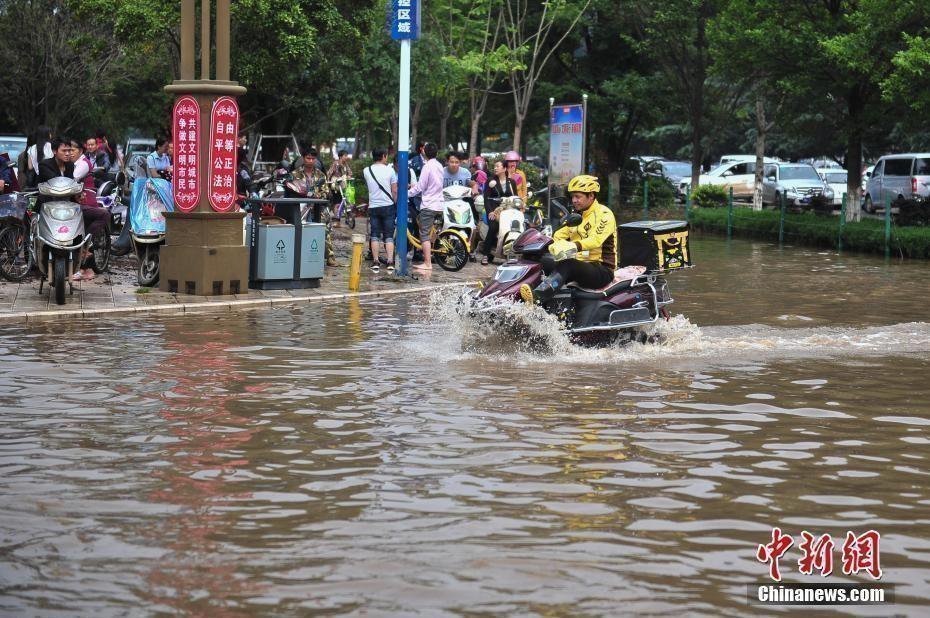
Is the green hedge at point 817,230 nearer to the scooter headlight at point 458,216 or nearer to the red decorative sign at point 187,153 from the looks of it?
the scooter headlight at point 458,216

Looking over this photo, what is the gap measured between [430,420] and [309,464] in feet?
4.79

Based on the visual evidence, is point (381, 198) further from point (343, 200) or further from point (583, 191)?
point (343, 200)

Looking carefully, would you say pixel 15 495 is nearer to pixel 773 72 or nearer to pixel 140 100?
pixel 773 72

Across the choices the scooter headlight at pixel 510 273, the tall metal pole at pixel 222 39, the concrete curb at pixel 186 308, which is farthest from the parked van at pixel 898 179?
the scooter headlight at pixel 510 273

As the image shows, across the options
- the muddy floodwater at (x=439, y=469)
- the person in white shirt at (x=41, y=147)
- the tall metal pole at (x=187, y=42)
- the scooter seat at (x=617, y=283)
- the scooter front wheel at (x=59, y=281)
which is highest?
the tall metal pole at (x=187, y=42)

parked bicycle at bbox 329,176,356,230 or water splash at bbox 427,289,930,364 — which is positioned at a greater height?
parked bicycle at bbox 329,176,356,230

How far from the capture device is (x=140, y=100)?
174 feet

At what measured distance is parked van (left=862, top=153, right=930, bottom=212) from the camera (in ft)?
119

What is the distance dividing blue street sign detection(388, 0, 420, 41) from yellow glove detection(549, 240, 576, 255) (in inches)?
309

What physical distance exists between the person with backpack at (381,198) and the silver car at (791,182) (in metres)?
23.7

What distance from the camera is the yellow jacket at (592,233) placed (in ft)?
40.5

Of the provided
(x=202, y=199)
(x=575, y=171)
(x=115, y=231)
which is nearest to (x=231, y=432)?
(x=202, y=199)

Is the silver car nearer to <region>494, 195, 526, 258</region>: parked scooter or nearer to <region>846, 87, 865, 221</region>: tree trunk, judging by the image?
<region>846, 87, 865, 221</region>: tree trunk

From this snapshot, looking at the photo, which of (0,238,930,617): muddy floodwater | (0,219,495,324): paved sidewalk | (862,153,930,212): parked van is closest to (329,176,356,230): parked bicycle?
(0,219,495,324): paved sidewalk
